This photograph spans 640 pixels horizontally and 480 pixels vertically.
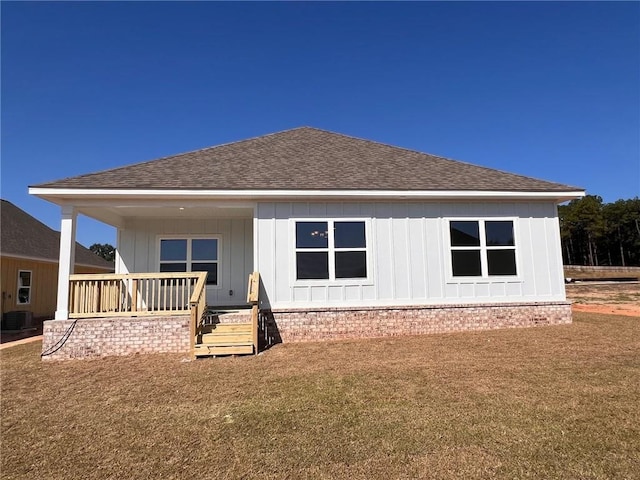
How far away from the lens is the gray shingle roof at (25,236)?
14703 mm

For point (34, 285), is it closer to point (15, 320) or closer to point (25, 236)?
point (25, 236)

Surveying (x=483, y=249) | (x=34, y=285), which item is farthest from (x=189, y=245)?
(x=34, y=285)

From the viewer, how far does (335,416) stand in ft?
13.5

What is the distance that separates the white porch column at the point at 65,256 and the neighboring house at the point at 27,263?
786cm

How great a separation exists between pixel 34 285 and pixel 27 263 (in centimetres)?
105

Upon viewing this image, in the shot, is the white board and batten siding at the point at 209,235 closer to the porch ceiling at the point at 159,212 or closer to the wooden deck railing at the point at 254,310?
the porch ceiling at the point at 159,212

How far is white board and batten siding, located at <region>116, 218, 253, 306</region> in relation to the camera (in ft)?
35.8

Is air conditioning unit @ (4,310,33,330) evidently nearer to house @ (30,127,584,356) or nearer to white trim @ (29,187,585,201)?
house @ (30,127,584,356)

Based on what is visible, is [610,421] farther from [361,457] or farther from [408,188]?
[408,188]

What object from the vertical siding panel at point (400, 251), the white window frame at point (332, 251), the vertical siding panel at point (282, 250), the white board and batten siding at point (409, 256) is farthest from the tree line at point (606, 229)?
the vertical siding panel at point (282, 250)

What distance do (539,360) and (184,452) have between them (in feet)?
18.8

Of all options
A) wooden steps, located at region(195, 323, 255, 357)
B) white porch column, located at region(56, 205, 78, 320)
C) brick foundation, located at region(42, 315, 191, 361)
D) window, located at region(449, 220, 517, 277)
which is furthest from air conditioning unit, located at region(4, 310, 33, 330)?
window, located at region(449, 220, 517, 277)

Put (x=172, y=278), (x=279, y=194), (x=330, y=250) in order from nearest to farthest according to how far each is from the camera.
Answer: (x=172, y=278) < (x=279, y=194) < (x=330, y=250)

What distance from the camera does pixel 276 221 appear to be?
915 cm
